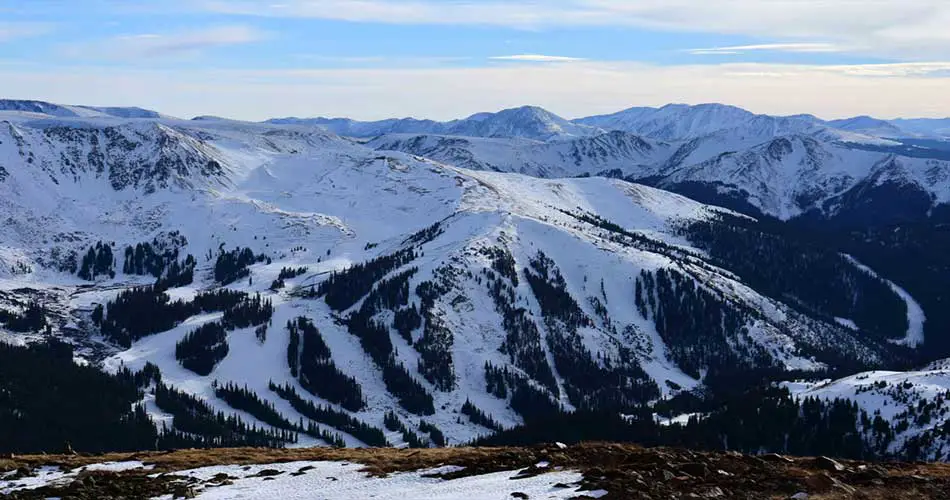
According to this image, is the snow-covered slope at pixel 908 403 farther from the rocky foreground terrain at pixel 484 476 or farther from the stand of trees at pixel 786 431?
the rocky foreground terrain at pixel 484 476

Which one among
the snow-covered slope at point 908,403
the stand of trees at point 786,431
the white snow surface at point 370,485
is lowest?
the stand of trees at point 786,431

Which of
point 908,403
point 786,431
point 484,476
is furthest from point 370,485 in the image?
point 908,403

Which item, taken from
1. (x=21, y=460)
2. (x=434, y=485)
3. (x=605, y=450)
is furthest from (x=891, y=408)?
(x=21, y=460)

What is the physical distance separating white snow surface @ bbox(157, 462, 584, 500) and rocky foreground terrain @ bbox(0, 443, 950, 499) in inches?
3.0

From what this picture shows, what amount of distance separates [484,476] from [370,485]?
7.76 metres

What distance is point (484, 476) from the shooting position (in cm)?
5575

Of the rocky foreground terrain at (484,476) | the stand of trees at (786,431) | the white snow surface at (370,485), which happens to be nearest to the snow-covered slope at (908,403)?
the stand of trees at (786,431)

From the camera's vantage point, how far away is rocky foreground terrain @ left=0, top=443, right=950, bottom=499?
48.2 metres

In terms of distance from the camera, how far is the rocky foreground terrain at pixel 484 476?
48156 mm

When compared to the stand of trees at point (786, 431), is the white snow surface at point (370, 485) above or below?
above

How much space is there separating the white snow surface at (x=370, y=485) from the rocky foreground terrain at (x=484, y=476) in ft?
0.25

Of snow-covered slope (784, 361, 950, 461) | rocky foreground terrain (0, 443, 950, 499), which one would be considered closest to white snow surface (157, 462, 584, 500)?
rocky foreground terrain (0, 443, 950, 499)

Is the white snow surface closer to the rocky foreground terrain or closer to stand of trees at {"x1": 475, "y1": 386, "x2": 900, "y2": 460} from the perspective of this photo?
the rocky foreground terrain

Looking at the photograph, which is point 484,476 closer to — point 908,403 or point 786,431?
point 786,431
